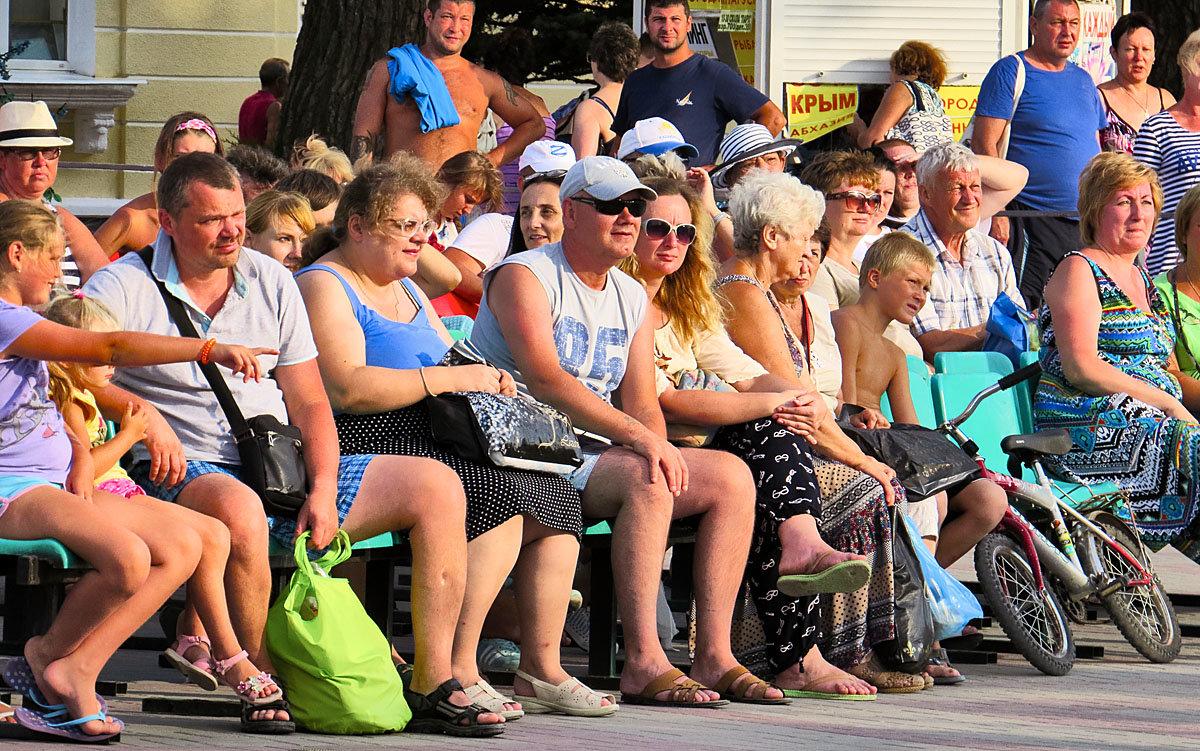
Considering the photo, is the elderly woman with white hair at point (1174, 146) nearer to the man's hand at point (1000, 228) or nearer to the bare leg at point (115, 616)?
the man's hand at point (1000, 228)

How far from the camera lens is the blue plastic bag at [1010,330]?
26.6 feet

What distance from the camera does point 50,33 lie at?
16266 mm

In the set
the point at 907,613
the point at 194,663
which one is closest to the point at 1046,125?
the point at 907,613

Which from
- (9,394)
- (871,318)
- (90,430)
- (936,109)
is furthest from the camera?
(936,109)

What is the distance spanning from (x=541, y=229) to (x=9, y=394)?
3.05 metres

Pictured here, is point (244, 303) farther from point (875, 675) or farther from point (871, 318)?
point (871, 318)

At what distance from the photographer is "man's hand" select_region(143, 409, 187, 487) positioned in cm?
490

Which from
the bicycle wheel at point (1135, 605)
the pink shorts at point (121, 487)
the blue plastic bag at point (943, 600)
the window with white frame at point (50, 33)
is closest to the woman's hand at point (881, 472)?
the blue plastic bag at point (943, 600)

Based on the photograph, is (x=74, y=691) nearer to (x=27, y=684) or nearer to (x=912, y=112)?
(x=27, y=684)

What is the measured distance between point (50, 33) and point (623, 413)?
11.8m

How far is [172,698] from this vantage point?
17.5ft

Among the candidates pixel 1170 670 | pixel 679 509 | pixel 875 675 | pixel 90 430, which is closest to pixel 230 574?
pixel 90 430

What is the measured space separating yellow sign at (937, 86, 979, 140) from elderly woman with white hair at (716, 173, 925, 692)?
21.0 feet

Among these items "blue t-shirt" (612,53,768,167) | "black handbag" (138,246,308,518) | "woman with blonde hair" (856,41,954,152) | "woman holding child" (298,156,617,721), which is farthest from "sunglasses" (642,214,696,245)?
"woman with blonde hair" (856,41,954,152)
